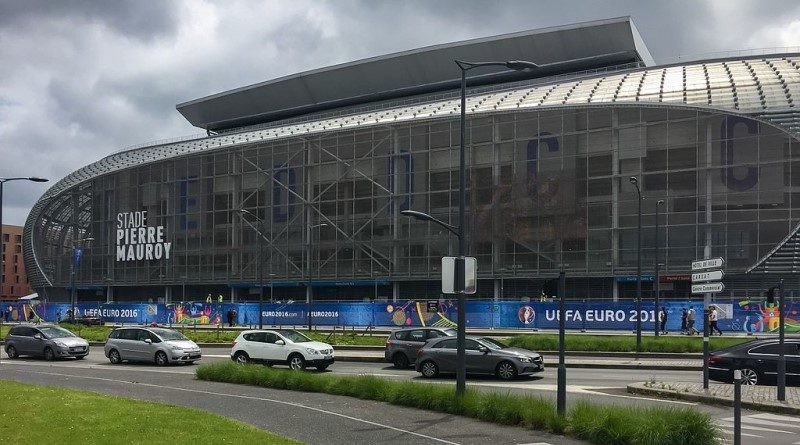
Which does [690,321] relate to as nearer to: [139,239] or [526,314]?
[526,314]

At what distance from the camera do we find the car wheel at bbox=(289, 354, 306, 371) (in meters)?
25.8

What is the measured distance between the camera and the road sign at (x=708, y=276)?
58.2 feet

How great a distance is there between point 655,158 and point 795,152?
8881 millimetres

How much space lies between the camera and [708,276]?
59.7ft

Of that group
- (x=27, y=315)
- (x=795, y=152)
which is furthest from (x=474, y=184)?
(x=27, y=315)

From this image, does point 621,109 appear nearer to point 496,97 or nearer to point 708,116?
point 708,116

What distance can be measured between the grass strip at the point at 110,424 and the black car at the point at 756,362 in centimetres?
1339

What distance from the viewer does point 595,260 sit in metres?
58.0

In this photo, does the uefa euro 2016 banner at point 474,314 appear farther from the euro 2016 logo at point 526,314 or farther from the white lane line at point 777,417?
the white lane line at point 777,417

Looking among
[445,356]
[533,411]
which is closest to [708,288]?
[533,411]

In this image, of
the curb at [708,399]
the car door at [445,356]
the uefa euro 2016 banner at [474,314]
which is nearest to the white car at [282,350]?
the car door at [445,356]

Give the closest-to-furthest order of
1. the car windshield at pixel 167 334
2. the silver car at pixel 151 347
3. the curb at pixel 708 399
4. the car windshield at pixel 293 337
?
the curb at pixel 708 399, the car windshield at pixel 293 337, the silver car at pixel 151 347, the car windshield at pixel 167 334

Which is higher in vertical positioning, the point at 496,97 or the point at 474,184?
the point at 496,97

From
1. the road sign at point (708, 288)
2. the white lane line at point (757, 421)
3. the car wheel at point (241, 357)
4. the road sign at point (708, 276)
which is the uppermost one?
the road sign at point (708, 276)
